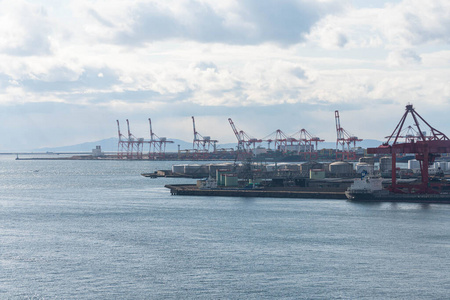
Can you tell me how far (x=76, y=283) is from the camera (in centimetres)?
3350

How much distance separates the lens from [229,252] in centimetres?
4128

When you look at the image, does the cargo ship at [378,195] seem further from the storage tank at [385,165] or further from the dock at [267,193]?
the storage tank at [385,165]

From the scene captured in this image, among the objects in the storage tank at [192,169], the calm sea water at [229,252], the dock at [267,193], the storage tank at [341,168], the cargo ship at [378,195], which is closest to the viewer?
the calm sea water at [229,252]

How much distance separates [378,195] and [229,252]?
35304mm

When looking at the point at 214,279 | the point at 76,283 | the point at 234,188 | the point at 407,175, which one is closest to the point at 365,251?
the point at 214,279

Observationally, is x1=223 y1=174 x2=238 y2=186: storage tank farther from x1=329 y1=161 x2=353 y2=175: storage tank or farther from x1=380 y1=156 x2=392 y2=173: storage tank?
x1=380 y1=156 x2=392 y2=173: storage tank

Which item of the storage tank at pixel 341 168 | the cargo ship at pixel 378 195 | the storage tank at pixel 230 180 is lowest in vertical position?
the cargo ship at pixel 378 195

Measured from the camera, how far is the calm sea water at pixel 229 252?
106 feet

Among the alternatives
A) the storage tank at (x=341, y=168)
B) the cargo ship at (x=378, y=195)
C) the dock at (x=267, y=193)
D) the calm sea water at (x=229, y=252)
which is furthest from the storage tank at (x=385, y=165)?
the calm sea water at (x=229, y=252)

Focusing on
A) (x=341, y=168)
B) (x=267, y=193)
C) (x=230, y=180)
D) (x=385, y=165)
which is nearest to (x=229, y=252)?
(x=267, y=193)

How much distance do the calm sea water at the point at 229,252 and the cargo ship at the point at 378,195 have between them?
8.44 feet

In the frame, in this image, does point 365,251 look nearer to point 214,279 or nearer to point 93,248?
point 214,279

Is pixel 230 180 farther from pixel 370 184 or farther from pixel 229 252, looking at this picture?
pixel 229 252

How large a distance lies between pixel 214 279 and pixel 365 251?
12511 mm
